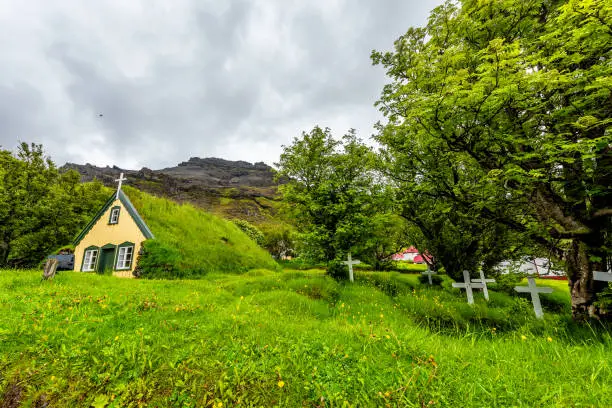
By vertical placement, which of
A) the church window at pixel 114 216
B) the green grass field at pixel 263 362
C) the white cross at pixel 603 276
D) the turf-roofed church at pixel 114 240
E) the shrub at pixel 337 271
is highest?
the church window at pixel 114 216

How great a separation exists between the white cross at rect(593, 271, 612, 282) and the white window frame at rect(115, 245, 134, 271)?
79.4 feet

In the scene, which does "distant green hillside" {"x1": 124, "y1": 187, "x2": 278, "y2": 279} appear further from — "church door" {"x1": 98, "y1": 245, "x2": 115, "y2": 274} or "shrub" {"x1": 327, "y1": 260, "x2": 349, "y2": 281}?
"shrub" {"x1": 327, "y1": 260, "x2": 349, "y2": 281}

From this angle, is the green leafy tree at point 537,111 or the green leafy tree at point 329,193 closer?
the green leafy tree at point 537,111

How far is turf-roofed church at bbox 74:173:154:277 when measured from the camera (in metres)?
19.1

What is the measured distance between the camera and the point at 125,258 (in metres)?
19.2

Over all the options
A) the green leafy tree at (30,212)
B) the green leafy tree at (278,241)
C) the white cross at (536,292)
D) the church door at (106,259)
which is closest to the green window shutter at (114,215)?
Answer: the church door at (106,259)

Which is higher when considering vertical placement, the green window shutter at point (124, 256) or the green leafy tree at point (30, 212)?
the green leafy tree at point (30, 212)

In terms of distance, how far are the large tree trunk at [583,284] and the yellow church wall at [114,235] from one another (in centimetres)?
2346

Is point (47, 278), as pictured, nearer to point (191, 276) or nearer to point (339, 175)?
point (191, 276)

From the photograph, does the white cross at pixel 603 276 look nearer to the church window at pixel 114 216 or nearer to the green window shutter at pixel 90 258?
the church window at pixel 114 216

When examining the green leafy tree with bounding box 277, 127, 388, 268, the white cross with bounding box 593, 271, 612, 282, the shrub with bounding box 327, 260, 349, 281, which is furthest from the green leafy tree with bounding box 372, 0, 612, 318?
the shrub with bounding box 327, 260, 349, 281

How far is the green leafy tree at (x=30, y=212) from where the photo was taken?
20.2m

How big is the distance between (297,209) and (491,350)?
1060cm

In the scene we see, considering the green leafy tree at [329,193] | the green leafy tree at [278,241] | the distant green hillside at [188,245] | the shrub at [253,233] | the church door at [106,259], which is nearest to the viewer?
the green leafy tree at [329,193]
